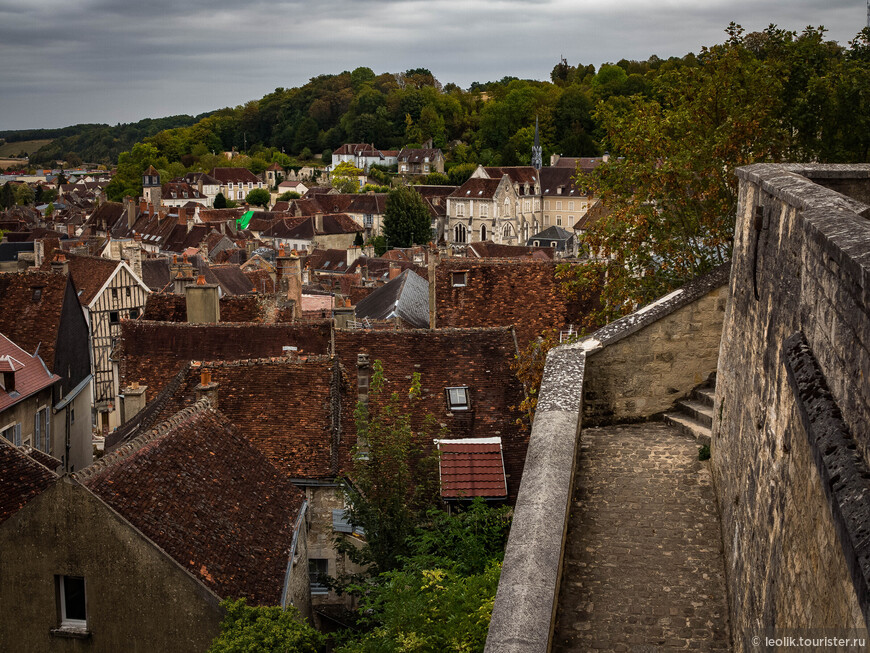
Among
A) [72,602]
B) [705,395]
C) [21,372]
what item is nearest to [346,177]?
[21,372]

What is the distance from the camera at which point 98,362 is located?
35.5 m

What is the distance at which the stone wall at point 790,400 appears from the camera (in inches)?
160

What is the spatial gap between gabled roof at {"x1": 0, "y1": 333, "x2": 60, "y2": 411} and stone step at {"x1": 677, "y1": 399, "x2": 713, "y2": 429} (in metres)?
16.6

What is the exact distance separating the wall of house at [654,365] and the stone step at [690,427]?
199 millimetres

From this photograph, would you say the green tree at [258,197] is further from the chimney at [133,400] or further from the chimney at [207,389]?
the chimney at [207,389]

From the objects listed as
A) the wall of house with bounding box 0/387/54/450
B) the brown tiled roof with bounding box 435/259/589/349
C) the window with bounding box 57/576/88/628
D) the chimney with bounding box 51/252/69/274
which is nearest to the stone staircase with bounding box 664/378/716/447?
the window with bounding box 57/576/88/628

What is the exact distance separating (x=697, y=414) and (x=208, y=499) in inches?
265

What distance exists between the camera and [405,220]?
90.6 meters

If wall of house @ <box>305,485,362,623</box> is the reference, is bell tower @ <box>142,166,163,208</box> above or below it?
above

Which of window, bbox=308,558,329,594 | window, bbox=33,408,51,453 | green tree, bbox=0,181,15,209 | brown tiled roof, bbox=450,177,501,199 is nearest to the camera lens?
window, bbox=308,558,329,594

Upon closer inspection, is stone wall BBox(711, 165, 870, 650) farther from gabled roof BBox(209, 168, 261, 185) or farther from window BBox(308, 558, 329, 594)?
gabled roof BBox(209, 168, 261, 185)

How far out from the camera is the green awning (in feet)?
378

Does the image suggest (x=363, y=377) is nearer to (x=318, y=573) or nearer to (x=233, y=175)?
(x=318, y=573)

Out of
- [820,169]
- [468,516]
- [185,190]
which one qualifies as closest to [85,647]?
[468,516]
